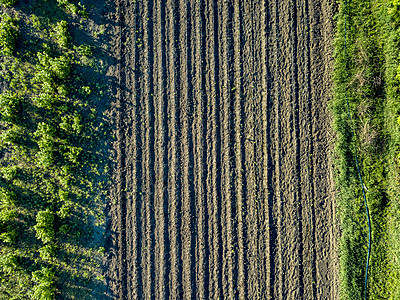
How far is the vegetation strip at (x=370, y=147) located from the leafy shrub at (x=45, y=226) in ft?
25.3

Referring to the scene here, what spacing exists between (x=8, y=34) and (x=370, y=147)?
1010 centimetres

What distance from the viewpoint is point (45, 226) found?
7.09 m

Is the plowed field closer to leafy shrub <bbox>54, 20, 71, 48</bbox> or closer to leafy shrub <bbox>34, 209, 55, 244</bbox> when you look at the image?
leafy shrub <bbox>54, 20, 71, 48</bbox>

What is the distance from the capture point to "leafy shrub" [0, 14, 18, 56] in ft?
23.7

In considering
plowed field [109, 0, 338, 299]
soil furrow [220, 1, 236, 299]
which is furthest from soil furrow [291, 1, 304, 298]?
soil furrow [220, 1, 236, 299]

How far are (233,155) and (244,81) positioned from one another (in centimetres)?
204

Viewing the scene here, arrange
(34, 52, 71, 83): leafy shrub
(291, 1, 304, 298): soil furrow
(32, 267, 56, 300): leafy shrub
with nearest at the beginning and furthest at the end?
(32, 267, 56, 300): leafy shrub → (34, 52, 71, 83): leafy shrub → (291, 1, 304, 298): soil furrow

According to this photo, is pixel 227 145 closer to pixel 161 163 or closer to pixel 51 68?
pixel 161 163

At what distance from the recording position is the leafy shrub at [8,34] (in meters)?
7.21

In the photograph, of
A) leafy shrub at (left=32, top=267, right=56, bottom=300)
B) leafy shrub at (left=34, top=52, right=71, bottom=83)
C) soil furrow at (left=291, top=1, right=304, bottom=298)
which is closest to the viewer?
leafy shrub at (left=32, top=267, right=56, bottom=300)

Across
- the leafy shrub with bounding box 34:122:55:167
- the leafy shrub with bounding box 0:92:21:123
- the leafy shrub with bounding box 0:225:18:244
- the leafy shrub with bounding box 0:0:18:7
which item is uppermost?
the leafy shrub with bounding box 0:0:18:7

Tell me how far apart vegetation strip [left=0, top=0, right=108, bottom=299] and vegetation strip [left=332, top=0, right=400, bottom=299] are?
658 cm

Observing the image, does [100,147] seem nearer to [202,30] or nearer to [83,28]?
[83,28]

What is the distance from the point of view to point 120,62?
291 inches
